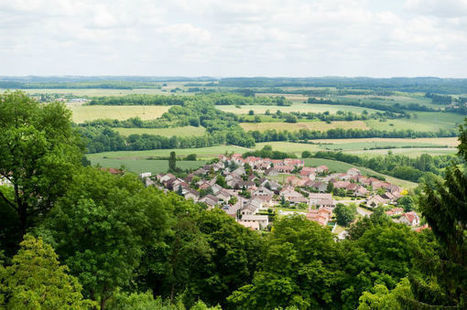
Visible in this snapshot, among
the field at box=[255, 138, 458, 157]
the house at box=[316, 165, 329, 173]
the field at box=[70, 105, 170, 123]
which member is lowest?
the house at box=[316, 165, 329, 173]

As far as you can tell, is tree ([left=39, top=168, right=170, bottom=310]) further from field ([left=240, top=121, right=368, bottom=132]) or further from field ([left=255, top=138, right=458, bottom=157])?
field ([left=240, top=121, right=368, bottom=132])

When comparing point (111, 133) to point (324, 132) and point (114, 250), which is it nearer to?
point (324, 132)

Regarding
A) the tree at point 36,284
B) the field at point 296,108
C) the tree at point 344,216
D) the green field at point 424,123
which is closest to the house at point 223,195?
the tree at point 344,216

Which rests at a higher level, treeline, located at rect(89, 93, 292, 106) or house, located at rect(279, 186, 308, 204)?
treeline, located at rect(89, 93, 292, 106)

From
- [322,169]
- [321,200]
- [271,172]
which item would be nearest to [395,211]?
[321,200]

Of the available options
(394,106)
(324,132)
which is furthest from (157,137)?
(394,106)

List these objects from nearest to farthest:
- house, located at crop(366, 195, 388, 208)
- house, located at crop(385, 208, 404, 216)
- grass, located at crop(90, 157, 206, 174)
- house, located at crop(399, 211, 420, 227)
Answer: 1. house, located at crop(399, 211, 420, 227)
2. house, located at crop(385, 208, 404, 216)
3. house, located at crop(366, 195, 388, 208)
4. grass, located at crop(90, 157, 206, 174)

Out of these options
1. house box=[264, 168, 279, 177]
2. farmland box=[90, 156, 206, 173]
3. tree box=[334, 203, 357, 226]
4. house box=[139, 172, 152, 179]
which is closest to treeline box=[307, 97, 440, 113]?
house box=[264, 168, 279, 177]

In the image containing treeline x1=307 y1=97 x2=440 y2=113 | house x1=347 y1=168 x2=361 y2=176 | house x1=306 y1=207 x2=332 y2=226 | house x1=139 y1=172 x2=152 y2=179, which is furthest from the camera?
treeline x1=307 y1=97 x2=440 y2=113
